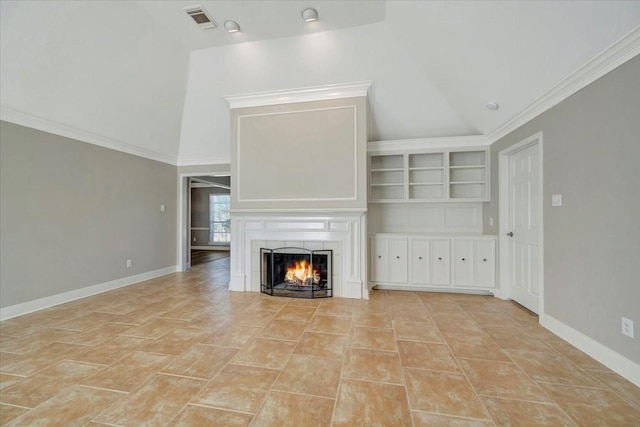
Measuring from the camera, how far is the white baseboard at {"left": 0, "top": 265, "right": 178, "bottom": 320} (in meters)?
3.12

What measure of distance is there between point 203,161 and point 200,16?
297cm

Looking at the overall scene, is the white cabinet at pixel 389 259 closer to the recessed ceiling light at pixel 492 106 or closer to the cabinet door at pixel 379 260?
the cabinet door at pixel 379 260

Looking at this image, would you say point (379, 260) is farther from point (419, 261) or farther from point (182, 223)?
point (182, 223)

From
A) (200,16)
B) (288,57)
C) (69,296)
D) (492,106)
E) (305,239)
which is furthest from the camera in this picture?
(305,239)

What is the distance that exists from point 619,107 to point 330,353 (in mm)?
2971

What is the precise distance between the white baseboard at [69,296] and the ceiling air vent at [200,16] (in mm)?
4051

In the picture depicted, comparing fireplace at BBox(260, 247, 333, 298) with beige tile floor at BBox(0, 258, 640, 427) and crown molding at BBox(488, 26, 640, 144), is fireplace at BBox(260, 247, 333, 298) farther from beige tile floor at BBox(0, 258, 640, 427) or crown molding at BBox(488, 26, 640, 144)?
crown molding at BBox(488, 26, 640, 144)

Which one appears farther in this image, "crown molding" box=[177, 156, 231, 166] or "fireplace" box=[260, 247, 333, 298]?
"crown molding" box=[177, 156, 231, 166]

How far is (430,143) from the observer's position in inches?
172

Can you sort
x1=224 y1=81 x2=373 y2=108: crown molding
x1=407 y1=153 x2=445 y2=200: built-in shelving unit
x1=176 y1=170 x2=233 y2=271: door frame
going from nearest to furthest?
x1=224 y1=81 x2=373 y2=108: crown molding
x1=407 y1=153 x2=445 y2=200: built-in shelving unit
x1=176 y1=170 x2=233 y2=271: door frame

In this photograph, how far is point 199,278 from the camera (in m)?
5.12

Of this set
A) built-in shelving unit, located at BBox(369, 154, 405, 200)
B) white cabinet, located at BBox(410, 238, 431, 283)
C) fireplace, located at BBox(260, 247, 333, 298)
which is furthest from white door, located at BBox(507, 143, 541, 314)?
fireplace, located at BBox(260, 247, 333, 298)

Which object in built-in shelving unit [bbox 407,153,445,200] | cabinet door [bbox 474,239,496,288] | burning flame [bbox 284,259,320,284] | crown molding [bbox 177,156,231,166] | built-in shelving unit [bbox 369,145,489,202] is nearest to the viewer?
cabinet door [bbox 474,239,496,288]

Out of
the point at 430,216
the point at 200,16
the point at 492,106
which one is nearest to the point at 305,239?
the point at 430,216
